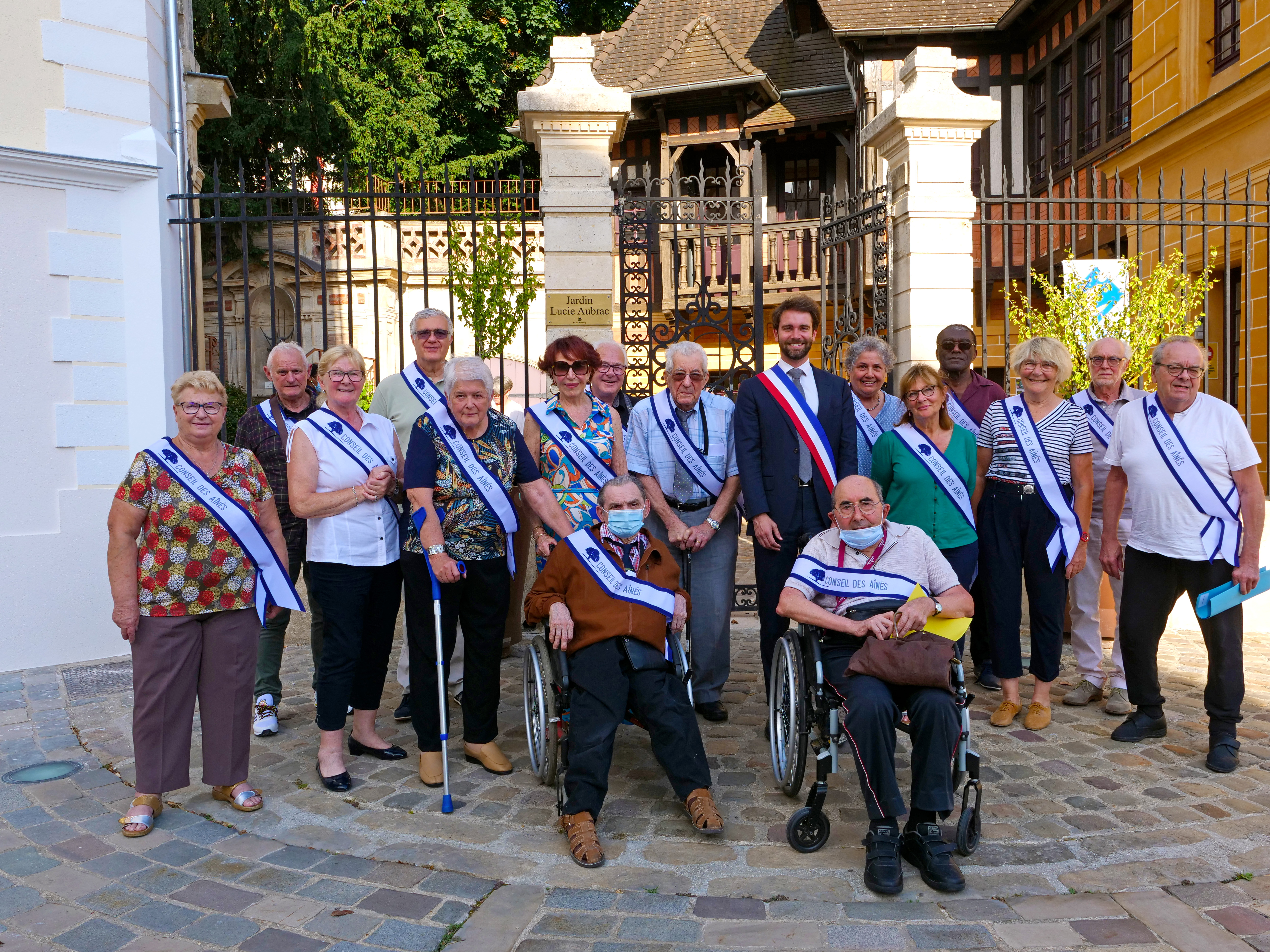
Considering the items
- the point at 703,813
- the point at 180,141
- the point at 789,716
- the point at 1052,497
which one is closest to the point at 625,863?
the point at 703,813

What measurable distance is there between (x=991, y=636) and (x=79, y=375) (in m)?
5.91

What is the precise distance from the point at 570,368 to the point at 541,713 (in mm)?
1602

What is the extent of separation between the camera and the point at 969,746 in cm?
388

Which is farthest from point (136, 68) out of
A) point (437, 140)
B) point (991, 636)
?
point (437, 140)

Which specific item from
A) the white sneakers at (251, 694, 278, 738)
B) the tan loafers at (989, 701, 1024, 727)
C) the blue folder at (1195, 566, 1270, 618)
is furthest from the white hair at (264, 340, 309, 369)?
the blue folder at (1195, 566, 1270, 618)

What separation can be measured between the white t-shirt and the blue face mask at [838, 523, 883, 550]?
157cm

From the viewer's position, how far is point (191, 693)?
4.11m

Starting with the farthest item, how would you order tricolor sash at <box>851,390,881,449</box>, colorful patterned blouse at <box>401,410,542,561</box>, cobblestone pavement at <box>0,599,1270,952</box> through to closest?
tricolor sash at <box>851,390,881,449</box> → colorful patterned blouse at <box>401,410,542,561</box> → cobblestone pavement at <box>0,599,1270,952</box>

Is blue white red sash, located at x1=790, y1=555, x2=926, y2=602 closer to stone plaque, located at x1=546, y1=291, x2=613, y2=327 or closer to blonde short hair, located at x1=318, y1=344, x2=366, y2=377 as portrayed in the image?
blonde short hair, located at x1=318, y1=344, x2=366, y2=377

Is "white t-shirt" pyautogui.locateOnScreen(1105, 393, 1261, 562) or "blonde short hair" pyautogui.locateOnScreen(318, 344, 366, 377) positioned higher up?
"blonde short hair" pyautogui.locateOnScreen(318, 344, 366, 377)

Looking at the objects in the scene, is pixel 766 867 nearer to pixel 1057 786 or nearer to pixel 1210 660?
pixel 1057 786

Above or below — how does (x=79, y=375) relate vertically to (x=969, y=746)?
above

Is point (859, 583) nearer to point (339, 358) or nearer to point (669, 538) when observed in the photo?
point (669, 538)

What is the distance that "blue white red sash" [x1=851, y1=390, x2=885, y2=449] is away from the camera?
5285 millimetres
